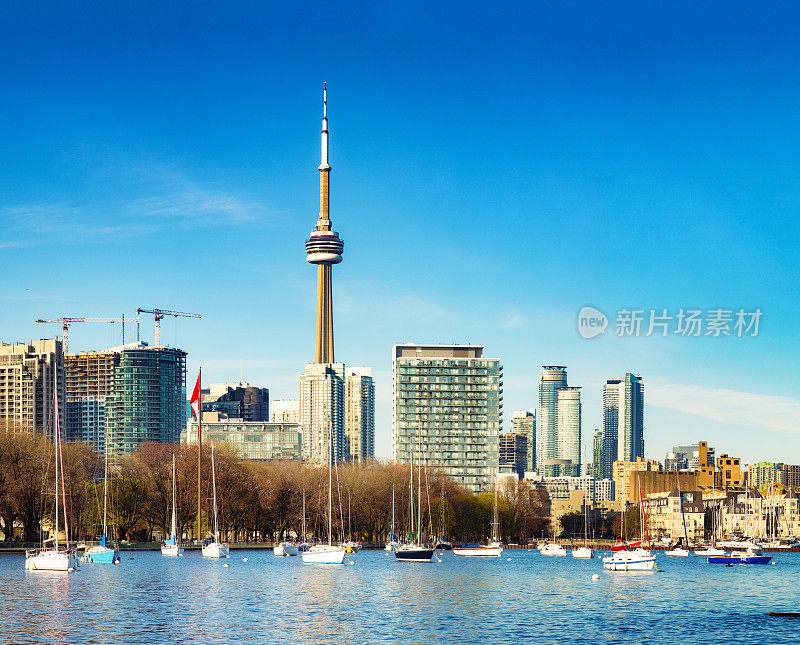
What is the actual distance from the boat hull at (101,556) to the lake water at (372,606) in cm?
157

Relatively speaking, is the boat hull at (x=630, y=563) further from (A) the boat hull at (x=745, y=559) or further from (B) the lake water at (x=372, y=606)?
(A) the boat hull at (x=745, y=559)

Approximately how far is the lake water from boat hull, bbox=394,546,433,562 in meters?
11.6

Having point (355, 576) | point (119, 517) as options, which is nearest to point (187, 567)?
point (355, 576)

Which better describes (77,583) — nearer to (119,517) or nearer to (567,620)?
(567,620)

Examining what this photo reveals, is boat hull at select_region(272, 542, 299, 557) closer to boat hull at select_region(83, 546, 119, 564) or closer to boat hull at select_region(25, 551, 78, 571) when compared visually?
boat hull at select_region(83, 546, 119, 564)

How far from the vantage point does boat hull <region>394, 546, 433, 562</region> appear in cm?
15262

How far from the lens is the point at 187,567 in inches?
5187

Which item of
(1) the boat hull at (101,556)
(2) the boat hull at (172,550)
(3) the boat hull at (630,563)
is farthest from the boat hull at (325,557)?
(3) the boat hull at (630,563)

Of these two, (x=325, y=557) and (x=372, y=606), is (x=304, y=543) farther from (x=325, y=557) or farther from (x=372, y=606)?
(x=372, y=606)

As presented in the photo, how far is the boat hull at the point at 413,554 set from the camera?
152625 millimetres

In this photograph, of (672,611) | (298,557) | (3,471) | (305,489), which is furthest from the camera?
(305,489)

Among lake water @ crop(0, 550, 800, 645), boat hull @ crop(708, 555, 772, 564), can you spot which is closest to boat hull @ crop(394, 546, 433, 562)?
lake water @ crop(0, 550, 800, 645)

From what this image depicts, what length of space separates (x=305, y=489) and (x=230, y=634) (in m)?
126

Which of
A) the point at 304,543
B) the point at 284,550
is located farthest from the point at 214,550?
the point at 304,543
